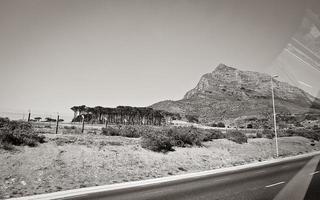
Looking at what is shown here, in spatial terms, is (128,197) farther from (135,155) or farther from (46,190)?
(135,155)

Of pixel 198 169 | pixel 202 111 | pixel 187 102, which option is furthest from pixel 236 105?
pixel 198 169

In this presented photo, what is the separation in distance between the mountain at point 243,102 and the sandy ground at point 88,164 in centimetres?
8515

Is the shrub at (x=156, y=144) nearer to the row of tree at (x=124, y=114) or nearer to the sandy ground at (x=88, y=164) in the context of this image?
the sandy ground at (x=88, y=164)

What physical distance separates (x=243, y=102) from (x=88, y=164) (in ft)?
441

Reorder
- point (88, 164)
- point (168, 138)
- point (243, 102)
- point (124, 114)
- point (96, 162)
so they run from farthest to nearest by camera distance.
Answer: point (243, 102)
point (124, 114)
point (168, 138)
point (96, 162)
point (88, 164)

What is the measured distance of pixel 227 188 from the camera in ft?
33.9

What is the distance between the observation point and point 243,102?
451ft

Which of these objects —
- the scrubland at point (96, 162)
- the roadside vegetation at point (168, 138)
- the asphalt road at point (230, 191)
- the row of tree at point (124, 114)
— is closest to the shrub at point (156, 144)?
the roadside vegetation at point (168, 138)

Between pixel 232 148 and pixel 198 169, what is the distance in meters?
9.46

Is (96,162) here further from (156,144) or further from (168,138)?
(168,138)

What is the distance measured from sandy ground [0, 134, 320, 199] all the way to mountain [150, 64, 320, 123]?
85.2 metres

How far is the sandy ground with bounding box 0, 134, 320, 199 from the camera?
1109cm

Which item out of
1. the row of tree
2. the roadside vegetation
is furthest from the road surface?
the row of tree

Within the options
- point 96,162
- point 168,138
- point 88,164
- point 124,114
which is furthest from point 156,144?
point 124,114
